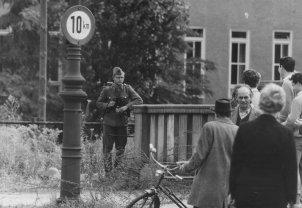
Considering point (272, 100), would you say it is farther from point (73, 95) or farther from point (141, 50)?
point (141, 50)

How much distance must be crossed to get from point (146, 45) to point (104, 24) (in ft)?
4.05

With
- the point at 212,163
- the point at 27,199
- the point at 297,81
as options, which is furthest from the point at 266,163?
the point at 27,199

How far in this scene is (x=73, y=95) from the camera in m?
11.5

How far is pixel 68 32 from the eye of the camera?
450 inches

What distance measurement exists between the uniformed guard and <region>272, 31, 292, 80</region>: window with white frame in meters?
16.9

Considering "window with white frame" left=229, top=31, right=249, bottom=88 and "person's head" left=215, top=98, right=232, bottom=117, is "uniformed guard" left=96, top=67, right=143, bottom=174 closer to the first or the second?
"person's head" left=215, top=98, right=232, bottom=117

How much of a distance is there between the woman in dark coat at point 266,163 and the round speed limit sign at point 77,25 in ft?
16.0

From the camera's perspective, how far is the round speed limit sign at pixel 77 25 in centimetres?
1144

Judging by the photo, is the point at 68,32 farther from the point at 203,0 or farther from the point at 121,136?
the point at 203,0

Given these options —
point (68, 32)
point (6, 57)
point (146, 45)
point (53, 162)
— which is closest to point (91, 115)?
point (146, 45)

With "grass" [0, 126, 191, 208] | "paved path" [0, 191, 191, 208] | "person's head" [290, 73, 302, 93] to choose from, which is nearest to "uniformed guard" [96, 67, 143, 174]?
"grass" [0, 126, 191, 208]

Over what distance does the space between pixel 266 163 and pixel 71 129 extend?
5.11 metres

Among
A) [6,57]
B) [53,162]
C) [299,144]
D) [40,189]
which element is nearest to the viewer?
[299,144]

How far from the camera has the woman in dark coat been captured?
6840 mm
